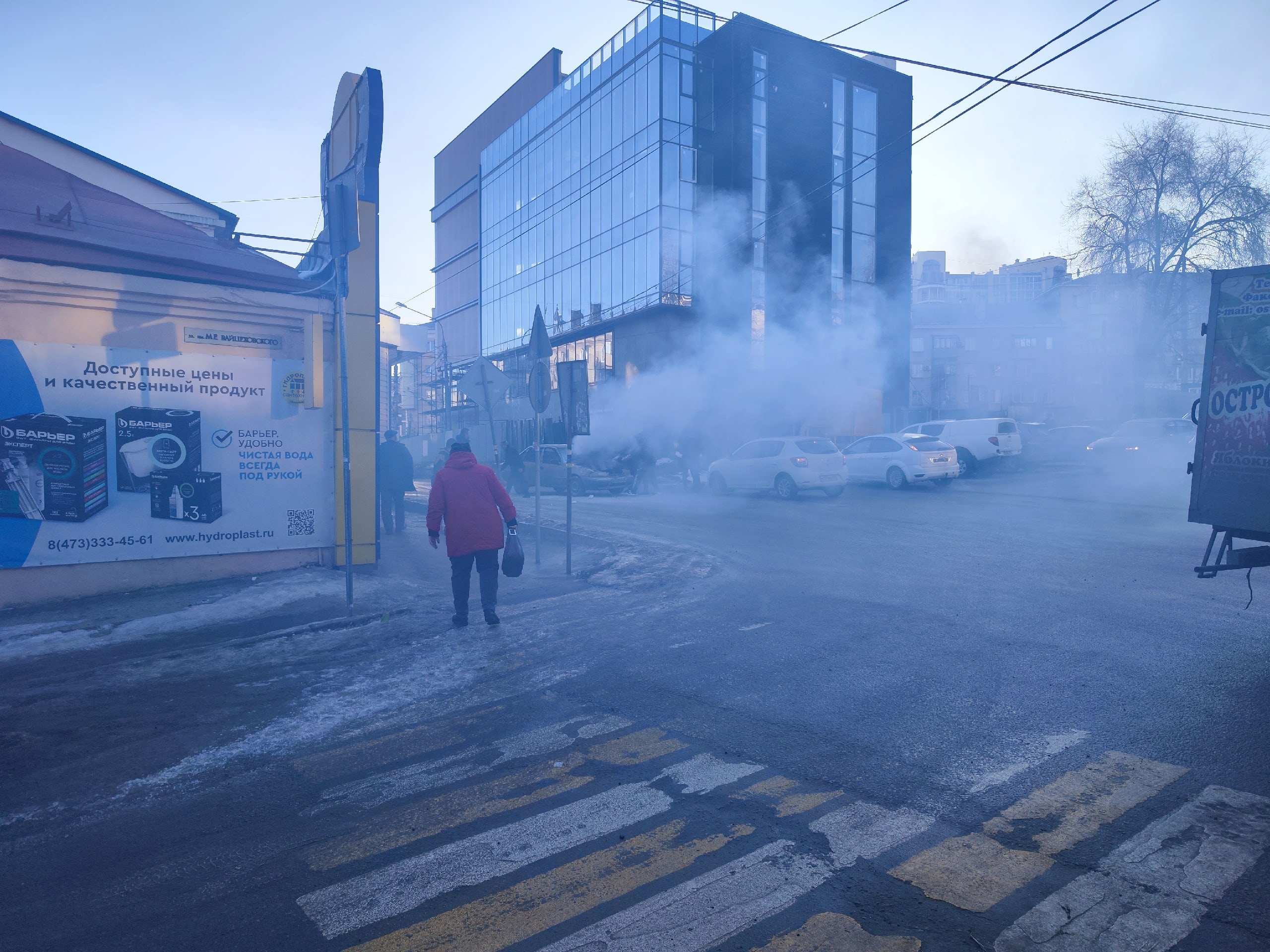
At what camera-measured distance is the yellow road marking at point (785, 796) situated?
343cm

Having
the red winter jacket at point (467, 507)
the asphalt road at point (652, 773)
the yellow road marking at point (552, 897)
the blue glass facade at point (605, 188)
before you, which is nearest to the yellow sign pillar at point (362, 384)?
the asphalt road at point (652, 773)

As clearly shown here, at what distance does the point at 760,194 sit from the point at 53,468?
29291 mm

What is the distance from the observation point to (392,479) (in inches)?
535

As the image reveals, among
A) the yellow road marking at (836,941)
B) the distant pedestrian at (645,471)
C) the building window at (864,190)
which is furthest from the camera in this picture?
the building window at (864,190)

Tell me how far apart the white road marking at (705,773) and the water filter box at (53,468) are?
7152 millimetres

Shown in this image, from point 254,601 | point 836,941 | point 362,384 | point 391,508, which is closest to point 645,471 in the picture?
point 391,508

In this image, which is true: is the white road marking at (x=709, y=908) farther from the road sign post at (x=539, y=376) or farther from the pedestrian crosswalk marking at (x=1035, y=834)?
the road sign post at (x=539, y=376)

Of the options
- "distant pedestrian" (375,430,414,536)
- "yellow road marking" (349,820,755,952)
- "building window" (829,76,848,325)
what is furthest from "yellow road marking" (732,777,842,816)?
"building window" (829,76,848,325)

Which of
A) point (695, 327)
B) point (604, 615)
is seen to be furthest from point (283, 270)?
point (695, 327)

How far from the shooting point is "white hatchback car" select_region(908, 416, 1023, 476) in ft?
72.5

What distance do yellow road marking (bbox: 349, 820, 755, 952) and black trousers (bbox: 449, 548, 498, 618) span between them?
397 centimetres

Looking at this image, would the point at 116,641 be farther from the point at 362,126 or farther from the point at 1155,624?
the point at 1155,624

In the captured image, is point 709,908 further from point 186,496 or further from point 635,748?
point 186,496

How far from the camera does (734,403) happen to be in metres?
28.6
